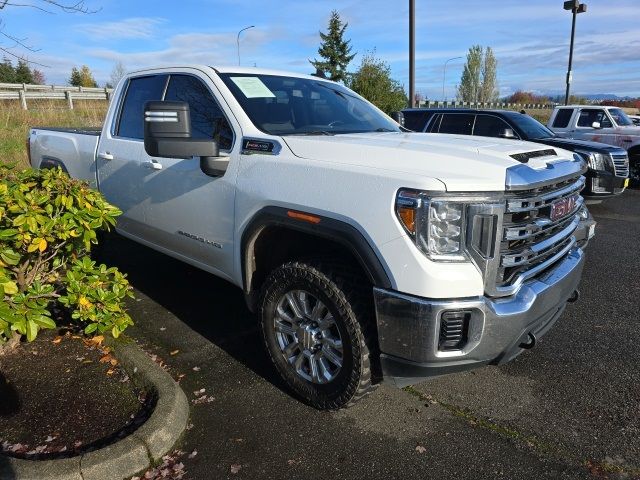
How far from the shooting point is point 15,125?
14922mm

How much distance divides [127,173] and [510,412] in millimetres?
3384

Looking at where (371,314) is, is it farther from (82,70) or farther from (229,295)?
(82,70)

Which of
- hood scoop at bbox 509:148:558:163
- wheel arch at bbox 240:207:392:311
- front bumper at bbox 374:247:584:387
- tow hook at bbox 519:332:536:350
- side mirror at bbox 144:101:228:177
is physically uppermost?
side mirror at bbox 144:101:228:177

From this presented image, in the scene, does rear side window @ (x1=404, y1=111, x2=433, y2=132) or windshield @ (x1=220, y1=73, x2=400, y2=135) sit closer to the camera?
windshield @ (x1=220, y1=73, x2=400, y2=135)

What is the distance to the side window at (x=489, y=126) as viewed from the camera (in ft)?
29.8

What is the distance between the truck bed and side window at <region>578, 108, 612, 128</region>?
1105 cm

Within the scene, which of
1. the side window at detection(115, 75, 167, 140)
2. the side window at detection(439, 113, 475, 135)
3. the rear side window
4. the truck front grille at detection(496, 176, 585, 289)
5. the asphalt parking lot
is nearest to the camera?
the truck front grille at detection(496, 176, 585, 289)

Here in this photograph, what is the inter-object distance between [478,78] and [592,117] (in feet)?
159

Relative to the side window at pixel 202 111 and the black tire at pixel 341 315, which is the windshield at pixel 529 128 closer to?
the side window at pixel 202 111

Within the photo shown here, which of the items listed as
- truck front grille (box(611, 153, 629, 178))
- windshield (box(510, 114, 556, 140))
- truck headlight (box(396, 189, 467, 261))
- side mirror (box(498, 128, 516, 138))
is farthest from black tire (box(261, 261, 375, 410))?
truck front grille (box(611, 153, 629, 178))

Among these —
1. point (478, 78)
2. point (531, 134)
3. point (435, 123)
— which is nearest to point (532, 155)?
point (531, 134)

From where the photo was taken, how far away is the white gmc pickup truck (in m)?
2.32

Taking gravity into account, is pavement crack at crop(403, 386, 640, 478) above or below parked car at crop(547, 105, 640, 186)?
below

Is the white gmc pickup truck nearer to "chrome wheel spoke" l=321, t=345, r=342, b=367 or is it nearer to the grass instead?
"chrome wheel spoke" l=321, t=345, r=342, b=367
